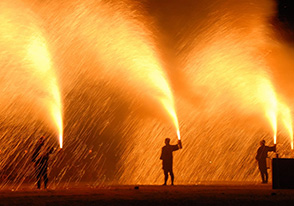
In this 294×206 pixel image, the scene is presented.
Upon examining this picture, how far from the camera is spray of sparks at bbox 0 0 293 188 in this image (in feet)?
→ 77.0

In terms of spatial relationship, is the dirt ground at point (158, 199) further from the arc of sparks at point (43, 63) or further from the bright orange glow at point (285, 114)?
the bright orange glow at point (285, 114)

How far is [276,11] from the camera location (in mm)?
29969

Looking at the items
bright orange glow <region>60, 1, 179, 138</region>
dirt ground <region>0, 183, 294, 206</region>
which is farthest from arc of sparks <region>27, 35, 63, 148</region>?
dirt ground <region>0, 183, 294, 206</region>

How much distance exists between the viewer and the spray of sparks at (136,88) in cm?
2347

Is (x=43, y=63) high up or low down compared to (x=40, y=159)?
up

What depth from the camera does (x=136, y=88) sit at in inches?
1202

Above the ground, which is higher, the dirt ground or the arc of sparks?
the arc of sparks

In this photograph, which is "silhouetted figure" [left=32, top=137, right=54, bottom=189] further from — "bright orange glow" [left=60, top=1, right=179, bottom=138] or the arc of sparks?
"bright orange glow" [left=60, top=1, right=179, bottom=138]

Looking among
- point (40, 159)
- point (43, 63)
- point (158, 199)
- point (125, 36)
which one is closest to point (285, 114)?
point (125, 36)

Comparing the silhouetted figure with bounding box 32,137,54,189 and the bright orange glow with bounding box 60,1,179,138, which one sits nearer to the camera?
the silhouetted figure with bounding box 32,137,54,189

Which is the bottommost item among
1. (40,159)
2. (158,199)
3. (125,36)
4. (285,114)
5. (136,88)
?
(158,199)

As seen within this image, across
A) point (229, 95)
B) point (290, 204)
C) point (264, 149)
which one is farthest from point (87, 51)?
point (290, 204)

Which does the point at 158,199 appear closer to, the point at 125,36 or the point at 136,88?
the point at 125,36

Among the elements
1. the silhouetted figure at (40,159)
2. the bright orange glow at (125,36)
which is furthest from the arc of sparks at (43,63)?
the silhouetted figure at (40,159)
